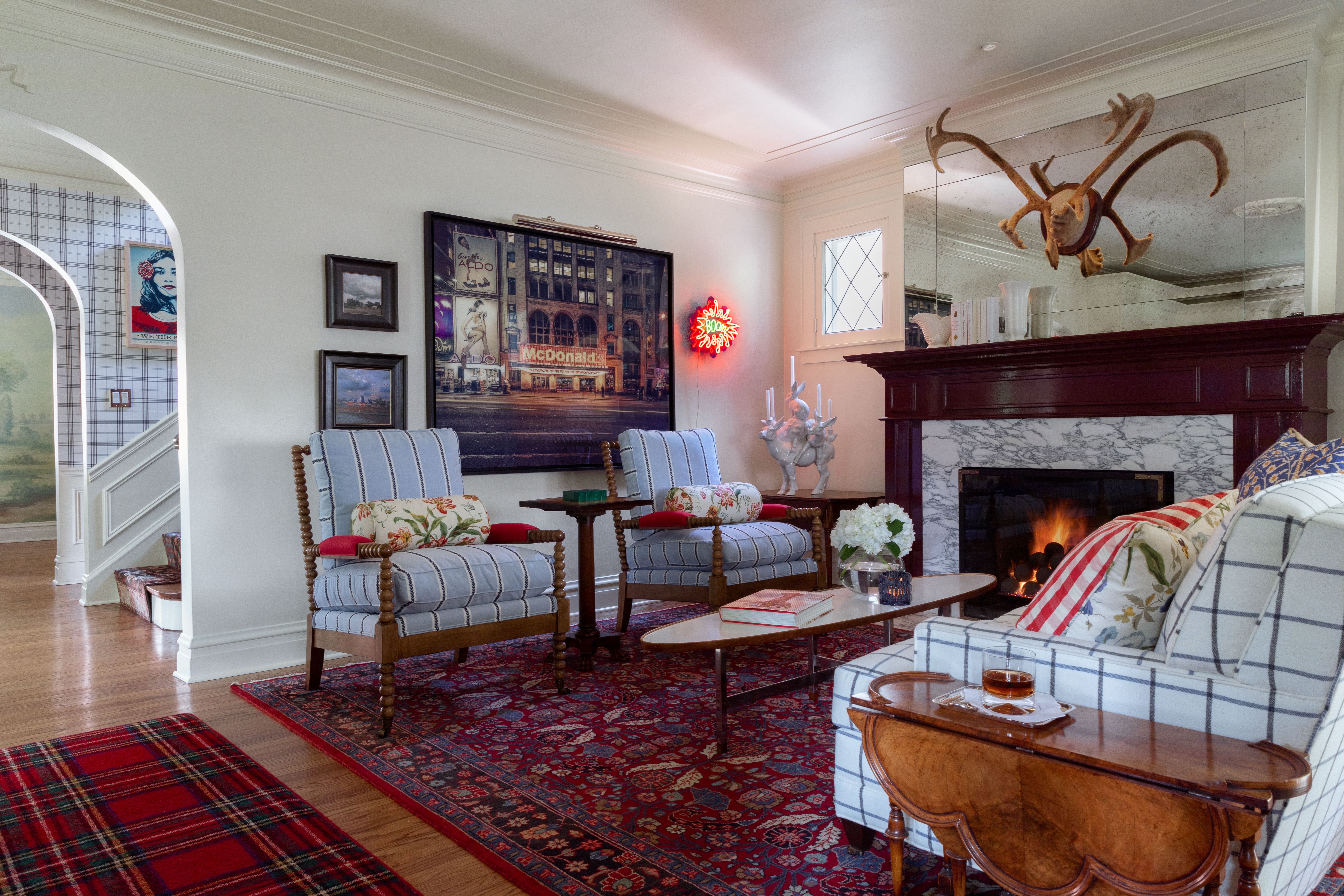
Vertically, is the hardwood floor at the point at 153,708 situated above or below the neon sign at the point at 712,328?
below

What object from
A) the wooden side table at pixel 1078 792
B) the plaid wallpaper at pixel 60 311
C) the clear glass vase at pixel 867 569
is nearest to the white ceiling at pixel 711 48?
the clear glass vase at pixel 867 569

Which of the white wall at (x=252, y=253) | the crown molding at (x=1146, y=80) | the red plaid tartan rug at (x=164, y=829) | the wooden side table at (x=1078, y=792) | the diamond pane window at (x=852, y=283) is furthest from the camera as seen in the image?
the diamond pane window at (x=852, y=283)

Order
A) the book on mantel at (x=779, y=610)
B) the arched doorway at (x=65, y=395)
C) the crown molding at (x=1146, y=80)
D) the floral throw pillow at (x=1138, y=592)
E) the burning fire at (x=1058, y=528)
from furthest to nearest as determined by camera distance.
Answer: the arched doorway at (x=65, y=395)
the burning fire at (x=1058, y=528)
the crown molding at (x=1146, y=80)
the book on mantel at (x=779, y=610)
the floral throw pillow at (x=1138, y=592)

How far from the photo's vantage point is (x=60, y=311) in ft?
22.1

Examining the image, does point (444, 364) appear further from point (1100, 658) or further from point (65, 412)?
point (65, 412)

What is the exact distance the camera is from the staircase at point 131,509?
18.7ft

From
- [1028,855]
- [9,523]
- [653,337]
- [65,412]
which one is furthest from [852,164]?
[9,523]

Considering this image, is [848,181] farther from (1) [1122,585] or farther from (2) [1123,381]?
(1) [1122,585]

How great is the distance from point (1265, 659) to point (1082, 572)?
0.41 metres

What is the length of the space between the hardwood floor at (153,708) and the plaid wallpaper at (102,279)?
133 cm

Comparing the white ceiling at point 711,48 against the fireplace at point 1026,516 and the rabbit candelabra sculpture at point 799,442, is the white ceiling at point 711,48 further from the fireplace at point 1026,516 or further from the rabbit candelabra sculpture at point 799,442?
the fireplace at point 1026,516

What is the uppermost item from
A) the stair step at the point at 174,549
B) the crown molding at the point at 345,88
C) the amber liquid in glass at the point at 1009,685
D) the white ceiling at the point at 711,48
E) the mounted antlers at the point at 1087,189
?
the white ceiling at the point at 711,48

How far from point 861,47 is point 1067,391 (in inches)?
77.3

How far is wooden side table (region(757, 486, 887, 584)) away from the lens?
16.6 feet
